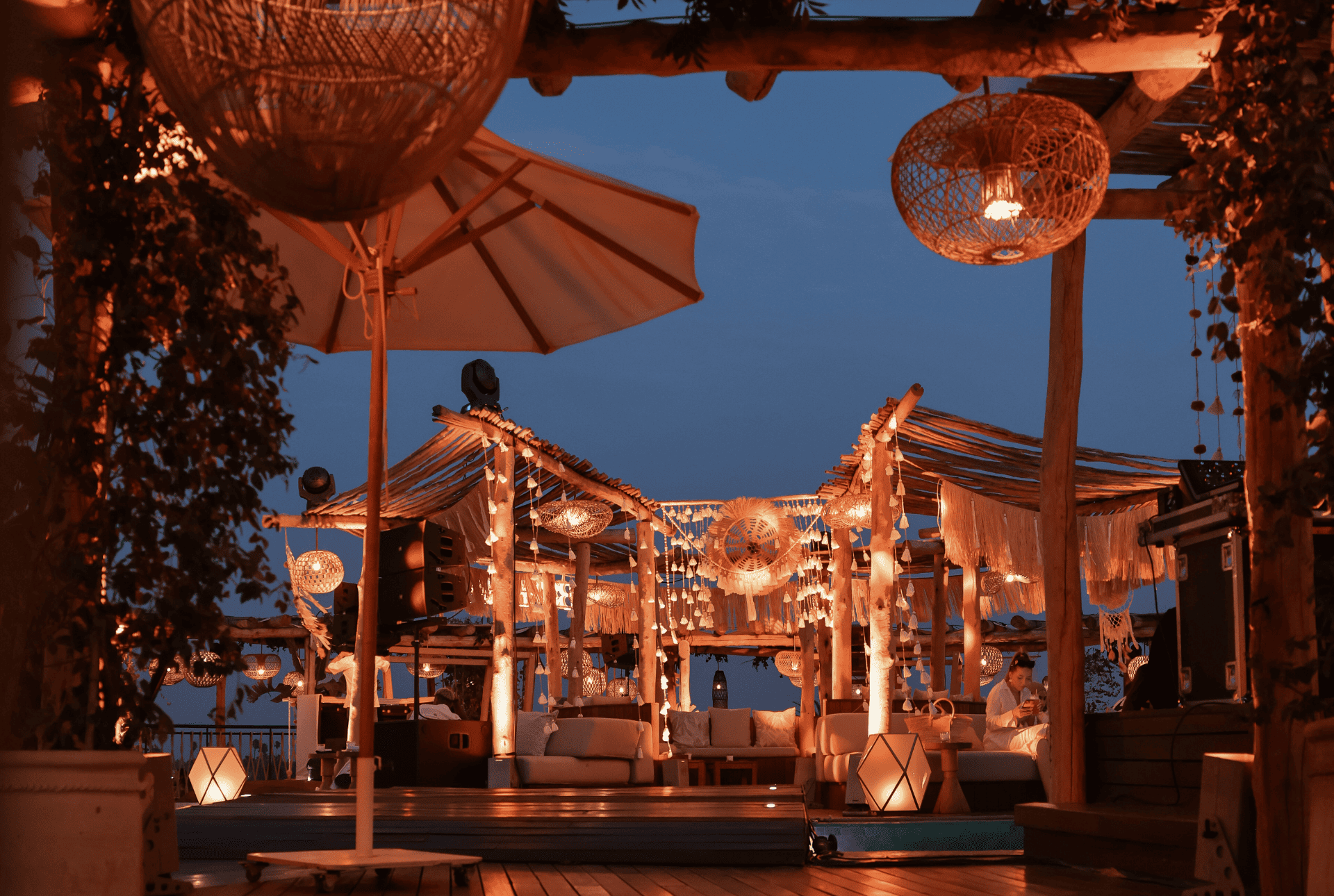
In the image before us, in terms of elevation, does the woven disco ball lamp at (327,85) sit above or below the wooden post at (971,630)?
above

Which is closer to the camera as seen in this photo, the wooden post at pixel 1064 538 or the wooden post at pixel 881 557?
the wooden post at pixel 1064 538

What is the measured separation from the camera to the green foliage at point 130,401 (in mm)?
2930

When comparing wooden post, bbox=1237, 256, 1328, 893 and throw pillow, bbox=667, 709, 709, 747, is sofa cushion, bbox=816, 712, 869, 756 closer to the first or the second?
throw pillow, bbox=667, 709, 709, 747

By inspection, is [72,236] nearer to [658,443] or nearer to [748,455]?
[748,455]

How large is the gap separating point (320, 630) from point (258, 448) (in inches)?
458

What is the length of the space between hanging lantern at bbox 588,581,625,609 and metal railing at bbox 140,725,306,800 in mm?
4182

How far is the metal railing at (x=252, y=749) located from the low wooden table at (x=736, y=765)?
16.6ft

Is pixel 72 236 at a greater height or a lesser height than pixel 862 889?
greater

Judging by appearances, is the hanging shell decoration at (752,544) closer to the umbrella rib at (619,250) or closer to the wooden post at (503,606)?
the wooden post at (503,606)

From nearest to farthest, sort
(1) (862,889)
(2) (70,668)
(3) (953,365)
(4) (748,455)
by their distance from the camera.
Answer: (2) (70,668), (1) (862,889), (4) (748,455), (3) (953,365)

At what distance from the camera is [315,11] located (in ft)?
5.91

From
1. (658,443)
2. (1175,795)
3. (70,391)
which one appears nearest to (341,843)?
(70,391)

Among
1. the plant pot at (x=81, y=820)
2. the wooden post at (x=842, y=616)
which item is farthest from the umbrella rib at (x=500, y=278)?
the wooden post at (x=842, y=616)

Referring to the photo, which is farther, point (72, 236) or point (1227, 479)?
point (1227, 479)
